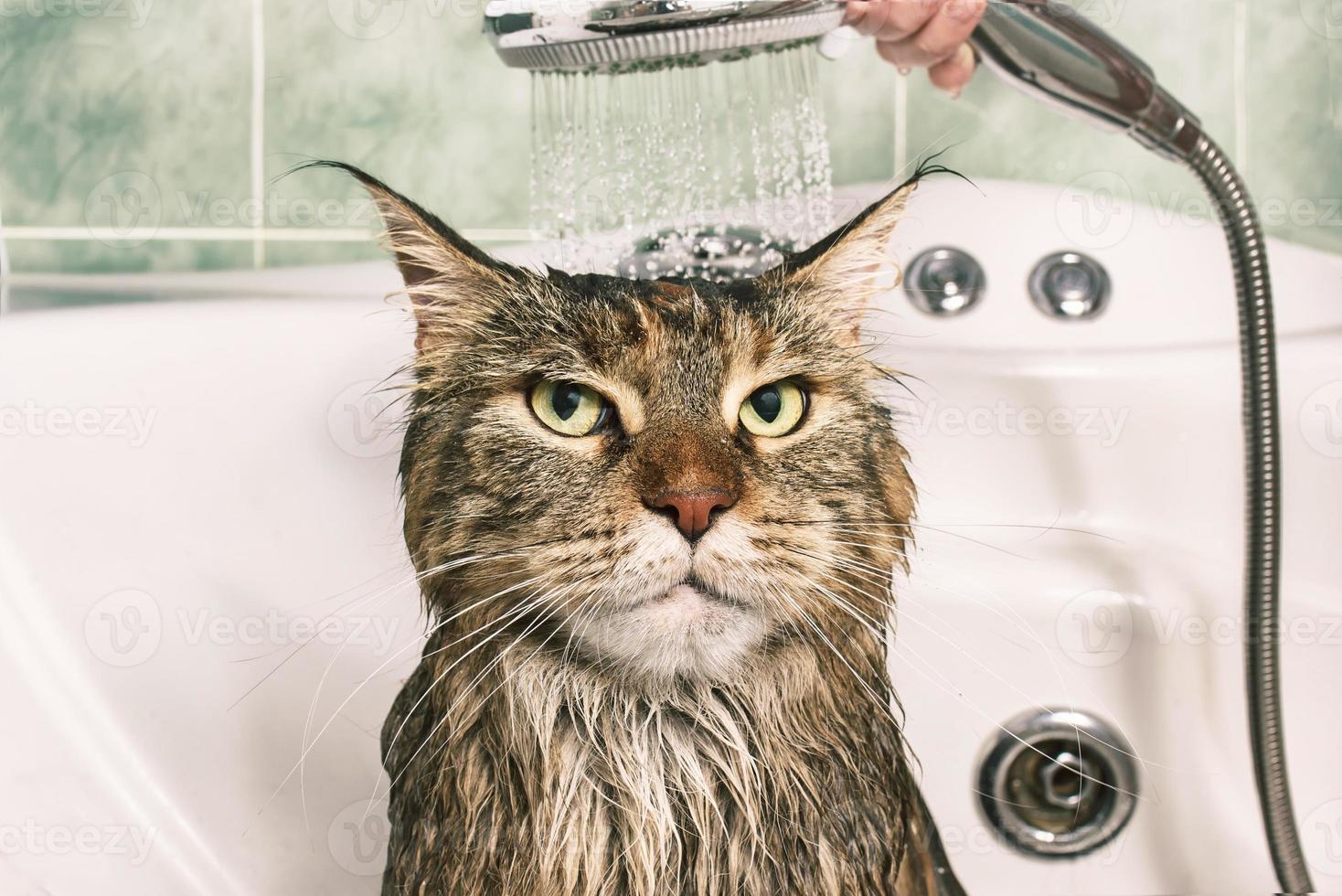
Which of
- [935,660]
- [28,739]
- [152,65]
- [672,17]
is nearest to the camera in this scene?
[672,17]

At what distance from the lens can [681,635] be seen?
682 mm

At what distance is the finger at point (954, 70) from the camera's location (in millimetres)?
1019

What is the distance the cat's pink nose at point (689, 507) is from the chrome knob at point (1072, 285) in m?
0.77

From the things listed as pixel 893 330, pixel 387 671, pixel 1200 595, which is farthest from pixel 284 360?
pixel 1200 595

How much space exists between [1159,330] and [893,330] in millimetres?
395

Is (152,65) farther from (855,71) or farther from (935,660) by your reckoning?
(935,660)

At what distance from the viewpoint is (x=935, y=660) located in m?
1.11
